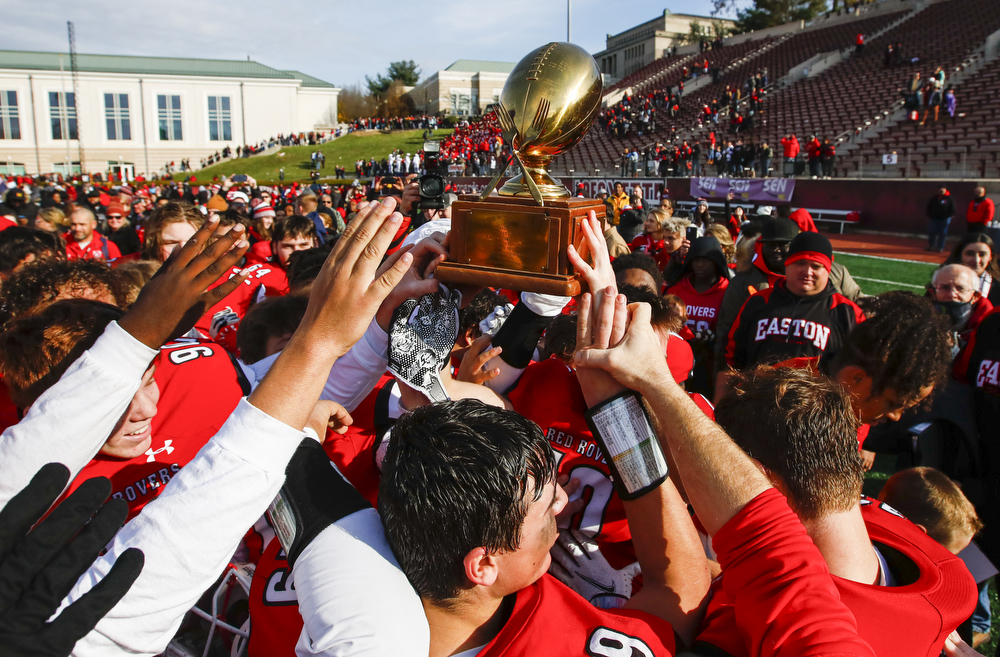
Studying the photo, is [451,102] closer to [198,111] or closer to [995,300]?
[198,111]

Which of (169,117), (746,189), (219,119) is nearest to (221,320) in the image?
(746,189)

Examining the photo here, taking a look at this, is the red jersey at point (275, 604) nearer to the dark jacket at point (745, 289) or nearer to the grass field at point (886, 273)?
the dark jacket at point (745, 289)

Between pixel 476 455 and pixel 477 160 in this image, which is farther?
pixel 477 160

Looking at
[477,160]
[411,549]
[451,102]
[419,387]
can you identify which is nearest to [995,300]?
[419,387]

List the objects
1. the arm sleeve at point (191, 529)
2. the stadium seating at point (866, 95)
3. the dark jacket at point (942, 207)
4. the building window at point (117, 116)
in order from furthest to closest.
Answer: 1. the building window at point (117, 116)
2. the stadium seating at point (866, 95)
3. the dark jacket at point (942, 207)
4. the arm sleeve at point (191, 529)

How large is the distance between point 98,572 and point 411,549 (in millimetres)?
533

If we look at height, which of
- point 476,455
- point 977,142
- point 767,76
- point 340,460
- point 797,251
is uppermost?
point 767,76

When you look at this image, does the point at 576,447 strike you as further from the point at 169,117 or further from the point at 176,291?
the point at 169,117

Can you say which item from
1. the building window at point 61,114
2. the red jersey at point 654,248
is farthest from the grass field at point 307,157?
the red jersey at point 654,248

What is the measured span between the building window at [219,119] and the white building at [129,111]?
98 millimetres

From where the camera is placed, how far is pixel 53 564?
0.86 meters

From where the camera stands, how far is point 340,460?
81.8 inches

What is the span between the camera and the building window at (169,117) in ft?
190

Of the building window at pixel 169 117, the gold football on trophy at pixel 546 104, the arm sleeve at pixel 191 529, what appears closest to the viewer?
the arm sleeve at pixel 191 529
